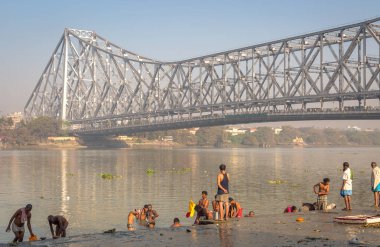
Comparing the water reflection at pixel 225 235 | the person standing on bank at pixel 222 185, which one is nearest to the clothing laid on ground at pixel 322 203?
the person standing on bank at pixel 222 185

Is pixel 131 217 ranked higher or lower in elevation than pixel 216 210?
lower

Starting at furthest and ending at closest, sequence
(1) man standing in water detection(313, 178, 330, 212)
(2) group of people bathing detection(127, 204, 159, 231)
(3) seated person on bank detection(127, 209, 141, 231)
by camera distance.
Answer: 1. (2) group of people bathing detection(127, 204, 159, 231)
2. (3) seated person on bank detection(127, 209, 141, 231)
3. (1) man standing in water detection(313, 178, 330, 212)

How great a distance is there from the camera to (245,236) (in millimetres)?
17750

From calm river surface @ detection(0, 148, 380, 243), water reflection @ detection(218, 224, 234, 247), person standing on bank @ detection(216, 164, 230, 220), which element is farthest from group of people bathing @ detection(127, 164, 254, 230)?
water reflection @ detection(218, 224, 234, 247)

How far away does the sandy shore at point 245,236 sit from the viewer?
54.6 feet

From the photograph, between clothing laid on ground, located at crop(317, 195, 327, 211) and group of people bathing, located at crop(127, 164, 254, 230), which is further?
clothing laid on ground, located at crop(317, 195, 327, 211)

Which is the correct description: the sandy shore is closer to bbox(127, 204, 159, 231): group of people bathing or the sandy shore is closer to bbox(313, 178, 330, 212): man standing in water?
bbox(313, 178, 330, 212): man standing in water

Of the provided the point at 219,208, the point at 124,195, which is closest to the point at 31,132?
the point at 124,195

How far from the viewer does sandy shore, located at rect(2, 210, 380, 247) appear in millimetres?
16641

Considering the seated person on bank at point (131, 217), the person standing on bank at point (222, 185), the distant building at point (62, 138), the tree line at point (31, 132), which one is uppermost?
the tree line at point (31, 132)

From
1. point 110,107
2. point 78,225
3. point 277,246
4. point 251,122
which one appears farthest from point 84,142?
point 277,246

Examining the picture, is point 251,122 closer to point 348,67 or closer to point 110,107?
point 348,67

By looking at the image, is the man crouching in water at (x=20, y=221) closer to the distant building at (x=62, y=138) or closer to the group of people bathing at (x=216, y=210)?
the group of people bathing at (x=216, y=210)

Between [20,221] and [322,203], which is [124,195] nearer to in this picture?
[322,203]
